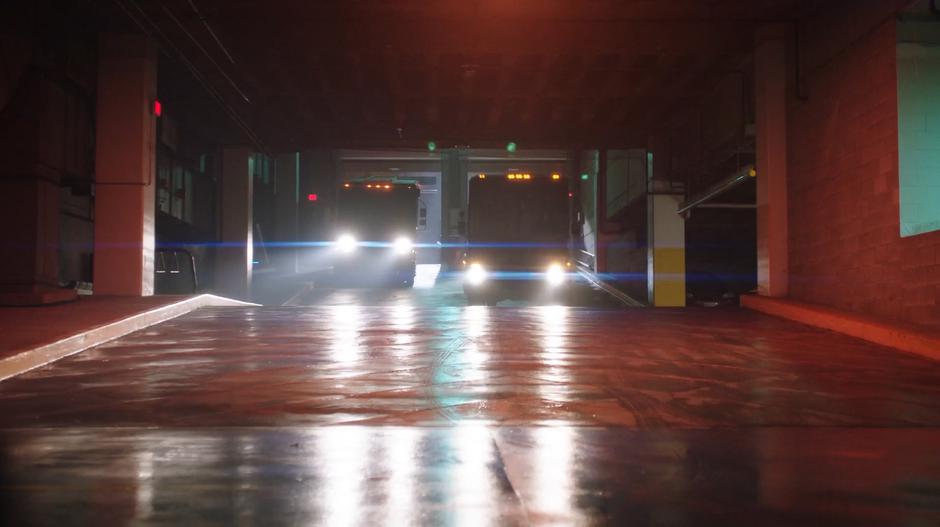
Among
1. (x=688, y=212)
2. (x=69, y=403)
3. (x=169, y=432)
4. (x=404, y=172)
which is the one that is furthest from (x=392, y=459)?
(x=404, y=172)

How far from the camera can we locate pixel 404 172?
48562mm

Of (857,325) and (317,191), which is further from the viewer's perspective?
Answer: (317,191)

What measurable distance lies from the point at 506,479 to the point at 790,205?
33.8ft

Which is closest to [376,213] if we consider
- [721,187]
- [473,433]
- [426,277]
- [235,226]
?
[235,226]

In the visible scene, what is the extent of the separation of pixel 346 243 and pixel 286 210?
8126mm

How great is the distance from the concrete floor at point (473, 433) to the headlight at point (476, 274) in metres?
10.5

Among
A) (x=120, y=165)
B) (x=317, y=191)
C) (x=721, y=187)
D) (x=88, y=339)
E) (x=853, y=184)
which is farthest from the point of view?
(x=317, y=191)

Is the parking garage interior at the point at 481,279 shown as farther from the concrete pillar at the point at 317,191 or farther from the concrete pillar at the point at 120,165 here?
the concrete pillar at the point at 317,191

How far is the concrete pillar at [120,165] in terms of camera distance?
44.7 ft

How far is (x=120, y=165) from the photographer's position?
13.7m

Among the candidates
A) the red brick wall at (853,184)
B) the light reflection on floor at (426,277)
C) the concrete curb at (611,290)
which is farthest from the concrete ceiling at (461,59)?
the light reflection on floor at (426,277)

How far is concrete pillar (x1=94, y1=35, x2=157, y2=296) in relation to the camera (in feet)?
44.7

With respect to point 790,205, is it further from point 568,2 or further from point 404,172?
point 404,172

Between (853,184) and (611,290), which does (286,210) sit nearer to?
(611,290)
